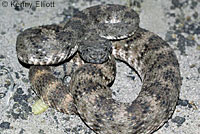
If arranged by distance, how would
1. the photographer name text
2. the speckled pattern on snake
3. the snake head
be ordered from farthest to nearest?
1. the photographer name text
2. the snake head
3. the speckled pattern on snake

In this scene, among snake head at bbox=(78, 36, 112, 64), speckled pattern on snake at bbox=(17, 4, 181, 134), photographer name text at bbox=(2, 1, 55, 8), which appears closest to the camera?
speckled pattern on snake at bbox=(17, 4, 181, 134)

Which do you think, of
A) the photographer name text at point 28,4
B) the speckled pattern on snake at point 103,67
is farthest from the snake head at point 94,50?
the photographer name text at point 28,4

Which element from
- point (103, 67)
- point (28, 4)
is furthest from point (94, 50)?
point (28, 4)

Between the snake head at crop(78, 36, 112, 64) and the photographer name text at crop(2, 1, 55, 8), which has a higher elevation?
the photographer name text at crop(2, 1, 55, 8)

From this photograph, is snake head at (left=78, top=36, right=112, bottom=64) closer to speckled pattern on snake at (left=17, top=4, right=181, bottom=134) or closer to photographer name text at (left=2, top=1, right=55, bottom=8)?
speckled pattern on snake at (left=17, top=4, right=181, bottom=134)

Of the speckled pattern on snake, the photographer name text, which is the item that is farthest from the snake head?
the photographer name text

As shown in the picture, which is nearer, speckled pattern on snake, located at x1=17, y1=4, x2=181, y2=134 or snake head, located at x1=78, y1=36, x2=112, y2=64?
speckled pattern on snake, located at x1=17, y1=4, x2=181, y2=134

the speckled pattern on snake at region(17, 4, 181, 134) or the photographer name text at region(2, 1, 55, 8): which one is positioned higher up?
the photographer name text at region(2, 1, 55, 8)
